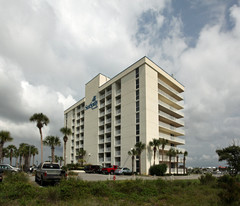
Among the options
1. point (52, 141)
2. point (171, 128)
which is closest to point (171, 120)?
point (171, 128)

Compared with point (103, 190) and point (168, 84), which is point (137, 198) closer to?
point (103, 190)

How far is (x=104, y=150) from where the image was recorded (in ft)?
184

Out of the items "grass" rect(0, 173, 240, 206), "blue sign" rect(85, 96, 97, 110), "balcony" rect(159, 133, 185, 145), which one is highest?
"blue sign" rect(85, 96, 97, 110)

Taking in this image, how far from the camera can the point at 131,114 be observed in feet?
162

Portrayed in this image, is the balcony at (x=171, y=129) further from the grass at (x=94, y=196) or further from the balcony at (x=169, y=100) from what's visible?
the grass at (x=94, y=196)

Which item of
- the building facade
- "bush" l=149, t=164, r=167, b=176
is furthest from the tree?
the building facade

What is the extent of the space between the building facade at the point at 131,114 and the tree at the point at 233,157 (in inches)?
673

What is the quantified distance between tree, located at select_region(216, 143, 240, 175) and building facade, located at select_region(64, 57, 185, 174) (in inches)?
673

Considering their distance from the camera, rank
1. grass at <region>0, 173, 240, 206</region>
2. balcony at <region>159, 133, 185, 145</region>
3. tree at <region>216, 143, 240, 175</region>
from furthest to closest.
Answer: balcony at <region>159, 133, 185, 145</region> < tree at <region>216, 143, 240, 175</region> < grass at <region>0, 173, 240, 206</region>

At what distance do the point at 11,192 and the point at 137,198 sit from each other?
7189 millimetres

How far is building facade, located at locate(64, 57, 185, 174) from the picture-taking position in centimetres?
4694

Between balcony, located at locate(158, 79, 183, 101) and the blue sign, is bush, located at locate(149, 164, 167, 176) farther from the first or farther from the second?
the blue sign

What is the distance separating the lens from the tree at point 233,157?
28.0m

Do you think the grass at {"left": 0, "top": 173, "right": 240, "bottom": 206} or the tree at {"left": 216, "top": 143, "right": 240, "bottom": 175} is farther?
the tree at {"left": 216, "top": 143, "right": 240, "bottom": 175}
